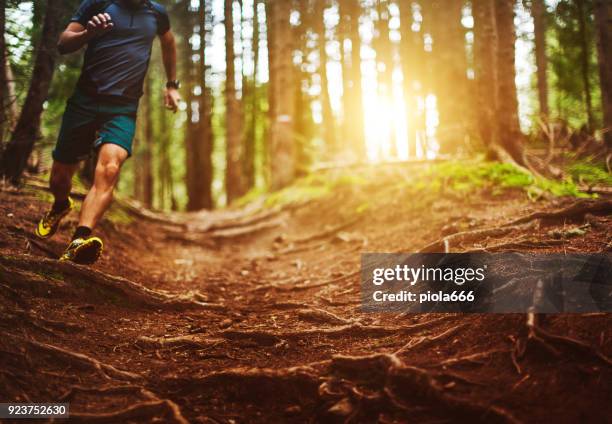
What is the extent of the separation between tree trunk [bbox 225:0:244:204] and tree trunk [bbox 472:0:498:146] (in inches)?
367

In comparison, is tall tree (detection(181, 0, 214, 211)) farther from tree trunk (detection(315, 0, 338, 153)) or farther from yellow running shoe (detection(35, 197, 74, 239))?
yellow running shoe (detection(35, 197, 74, 239))

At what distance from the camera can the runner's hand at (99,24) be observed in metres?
3.44

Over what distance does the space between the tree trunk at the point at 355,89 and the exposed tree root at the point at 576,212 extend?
42.8 ft

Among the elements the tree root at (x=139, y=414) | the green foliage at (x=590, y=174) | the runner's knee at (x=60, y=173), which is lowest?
the tree root at (x=139, y=414)

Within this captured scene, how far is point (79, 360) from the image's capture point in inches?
101

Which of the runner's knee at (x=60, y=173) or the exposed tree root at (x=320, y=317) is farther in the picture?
the runner's knee at (x=60, y=173)

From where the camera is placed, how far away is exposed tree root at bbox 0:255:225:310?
307 cm

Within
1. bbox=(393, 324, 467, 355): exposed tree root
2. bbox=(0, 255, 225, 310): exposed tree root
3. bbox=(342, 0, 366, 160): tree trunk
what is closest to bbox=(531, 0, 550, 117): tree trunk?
bbox=(342, 0, 366, 160): tree trunk

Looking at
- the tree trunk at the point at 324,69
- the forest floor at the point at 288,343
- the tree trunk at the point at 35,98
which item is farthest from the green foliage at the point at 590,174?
the tree trunk at the point at 324,69

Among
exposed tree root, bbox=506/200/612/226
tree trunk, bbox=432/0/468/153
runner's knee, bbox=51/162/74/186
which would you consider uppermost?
tree trunk, bbox=432/0/468/153

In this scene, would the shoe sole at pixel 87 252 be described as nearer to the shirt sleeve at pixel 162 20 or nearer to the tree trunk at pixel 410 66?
the shirt sleeve at pixel 162 20

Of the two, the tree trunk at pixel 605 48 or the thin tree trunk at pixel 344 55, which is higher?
the thin tree trunk at pixel 344 55

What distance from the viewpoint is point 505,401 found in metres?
2.01

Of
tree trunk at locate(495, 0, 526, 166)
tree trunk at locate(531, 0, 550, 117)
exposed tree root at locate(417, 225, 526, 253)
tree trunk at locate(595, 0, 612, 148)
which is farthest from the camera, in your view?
tree trunk at locate(531, 0, 550, 117)
